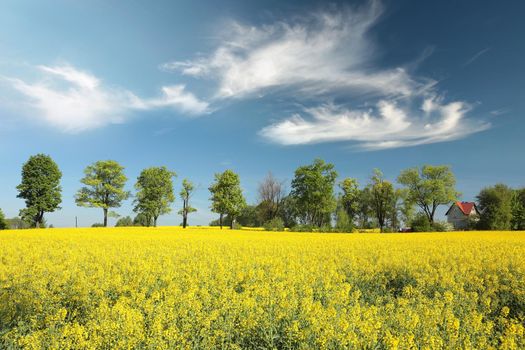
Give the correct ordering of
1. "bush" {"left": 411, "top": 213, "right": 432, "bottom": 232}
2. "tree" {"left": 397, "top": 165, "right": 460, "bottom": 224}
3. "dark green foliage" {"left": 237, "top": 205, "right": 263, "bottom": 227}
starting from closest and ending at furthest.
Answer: "bush" {"left": 411, "top": 213, "right": 432, "bottom": 232}
"tree" {"left": 397, "top": 165, "right": 460, "bottom": 224}
"dark green foliage" {"left": 237, "top": 205, "right": 263, "bottom": 227}

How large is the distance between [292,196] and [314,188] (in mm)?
4772

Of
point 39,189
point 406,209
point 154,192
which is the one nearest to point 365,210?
point 406,209

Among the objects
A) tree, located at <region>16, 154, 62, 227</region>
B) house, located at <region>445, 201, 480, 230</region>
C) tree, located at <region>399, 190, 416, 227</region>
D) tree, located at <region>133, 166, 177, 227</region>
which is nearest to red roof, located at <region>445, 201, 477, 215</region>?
house, located at <region>445, 201, 480, 230</region>

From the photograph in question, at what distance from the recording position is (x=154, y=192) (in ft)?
214

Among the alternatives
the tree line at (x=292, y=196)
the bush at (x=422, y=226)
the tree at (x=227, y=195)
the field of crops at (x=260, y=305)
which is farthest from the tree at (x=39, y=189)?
the bush at (x=422, y=226)

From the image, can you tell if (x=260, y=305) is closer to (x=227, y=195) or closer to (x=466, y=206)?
(x=227, y=195)

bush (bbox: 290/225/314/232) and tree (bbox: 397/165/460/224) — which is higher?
tree (bbox: 397/165/460/224)

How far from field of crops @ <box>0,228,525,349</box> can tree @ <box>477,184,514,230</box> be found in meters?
47.3

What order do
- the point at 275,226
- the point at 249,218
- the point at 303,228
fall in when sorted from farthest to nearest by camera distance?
the point at 249,218 → the point at 275,226 → the point at 303,228

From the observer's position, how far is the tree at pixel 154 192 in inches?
2555

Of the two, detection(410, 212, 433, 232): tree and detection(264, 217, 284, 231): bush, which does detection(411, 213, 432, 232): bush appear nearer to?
detection(410, 212, 433, 232): tree

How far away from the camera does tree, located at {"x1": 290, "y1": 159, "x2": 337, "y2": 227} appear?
6450 cm

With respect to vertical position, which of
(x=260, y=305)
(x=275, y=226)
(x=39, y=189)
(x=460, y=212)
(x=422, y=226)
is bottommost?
(x=275, y=226)

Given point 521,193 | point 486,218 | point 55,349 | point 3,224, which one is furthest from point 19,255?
point 521,193
